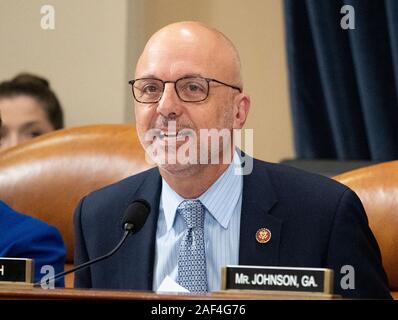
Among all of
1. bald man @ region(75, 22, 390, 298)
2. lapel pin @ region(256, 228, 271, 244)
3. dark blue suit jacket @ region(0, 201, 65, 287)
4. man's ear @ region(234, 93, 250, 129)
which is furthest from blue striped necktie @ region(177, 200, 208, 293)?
dark blue suit jacket @ region(0, 201, 65, 287)

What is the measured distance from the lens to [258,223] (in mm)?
2195

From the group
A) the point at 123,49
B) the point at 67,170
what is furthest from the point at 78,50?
the point at 67,170

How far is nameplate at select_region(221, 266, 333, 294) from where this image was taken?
1646 millimetres

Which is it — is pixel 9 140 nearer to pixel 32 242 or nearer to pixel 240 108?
pixel 32 242

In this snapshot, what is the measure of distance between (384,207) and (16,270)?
1007 mm

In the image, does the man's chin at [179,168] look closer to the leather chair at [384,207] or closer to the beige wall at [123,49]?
the leather chair at [384,207]

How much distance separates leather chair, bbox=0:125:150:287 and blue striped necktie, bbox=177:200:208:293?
57 cm

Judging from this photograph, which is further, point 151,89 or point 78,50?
point 78,50

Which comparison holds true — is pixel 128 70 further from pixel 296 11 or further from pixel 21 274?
pixel 21 274

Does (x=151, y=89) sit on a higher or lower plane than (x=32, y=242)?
higher

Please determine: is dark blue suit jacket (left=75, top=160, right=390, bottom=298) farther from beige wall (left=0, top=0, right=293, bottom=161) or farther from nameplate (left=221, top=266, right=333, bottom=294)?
beige wall (left=0, top=0, right=293, bottom=161)

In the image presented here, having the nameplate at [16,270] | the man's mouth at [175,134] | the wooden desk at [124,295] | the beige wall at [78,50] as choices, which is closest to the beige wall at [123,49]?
the beige wall at [78,50]

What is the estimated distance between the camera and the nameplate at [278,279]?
1.65 m

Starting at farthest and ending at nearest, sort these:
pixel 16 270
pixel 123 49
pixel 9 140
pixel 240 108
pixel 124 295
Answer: pixel 123 49, pixel 9 140, pixel 240 108, pixel 16 270, pixel 124 295
